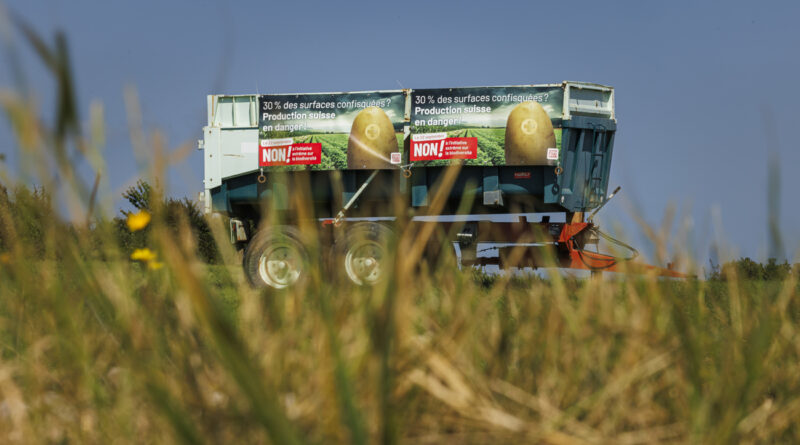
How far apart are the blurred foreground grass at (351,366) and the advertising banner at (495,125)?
869cm

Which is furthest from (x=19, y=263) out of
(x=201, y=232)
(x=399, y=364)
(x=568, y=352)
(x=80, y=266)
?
(x=201, y=232)

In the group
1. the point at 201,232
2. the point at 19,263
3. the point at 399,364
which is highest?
the point at 19,263

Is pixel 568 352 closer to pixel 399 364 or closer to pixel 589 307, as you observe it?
pixel 589 307

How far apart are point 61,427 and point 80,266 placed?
62cm

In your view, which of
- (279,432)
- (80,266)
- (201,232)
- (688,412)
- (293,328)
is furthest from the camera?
(201,232)

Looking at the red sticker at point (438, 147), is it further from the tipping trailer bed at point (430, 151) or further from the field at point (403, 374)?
the field at point (403, 374)

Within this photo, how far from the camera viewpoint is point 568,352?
5.76ft

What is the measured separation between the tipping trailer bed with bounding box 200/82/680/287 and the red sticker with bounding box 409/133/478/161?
16 mm

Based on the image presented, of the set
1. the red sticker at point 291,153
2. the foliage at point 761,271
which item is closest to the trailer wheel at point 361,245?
the red sticker at point 291,153

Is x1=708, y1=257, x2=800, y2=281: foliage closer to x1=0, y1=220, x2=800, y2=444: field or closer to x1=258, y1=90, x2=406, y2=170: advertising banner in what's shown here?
x1=0, y1=220, x2=800, y2=444: field

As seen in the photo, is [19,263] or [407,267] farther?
[19,263]

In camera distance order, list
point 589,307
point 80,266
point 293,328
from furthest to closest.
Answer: point 589,307
point 293,328
point 80,266

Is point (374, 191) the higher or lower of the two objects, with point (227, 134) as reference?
lower

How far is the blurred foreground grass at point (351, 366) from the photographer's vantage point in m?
0.96
